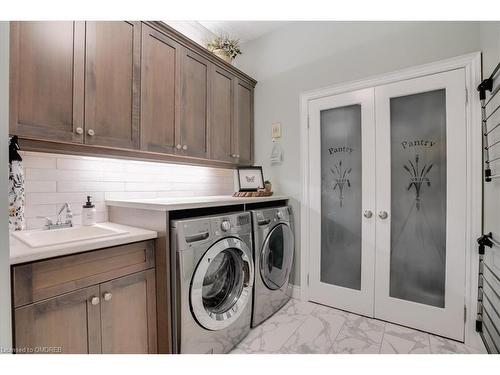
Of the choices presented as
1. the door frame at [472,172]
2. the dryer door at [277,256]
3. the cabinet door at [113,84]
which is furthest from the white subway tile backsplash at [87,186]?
the door frame at [472,172]

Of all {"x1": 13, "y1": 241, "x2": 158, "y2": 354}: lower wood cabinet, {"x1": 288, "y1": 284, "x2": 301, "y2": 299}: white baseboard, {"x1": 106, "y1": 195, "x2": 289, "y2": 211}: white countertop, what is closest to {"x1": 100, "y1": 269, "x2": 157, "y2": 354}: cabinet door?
{"x1": 13, "y1": 241, "x2": 158, "y2": 354}: lower wood cabinet

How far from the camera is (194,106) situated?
188cm

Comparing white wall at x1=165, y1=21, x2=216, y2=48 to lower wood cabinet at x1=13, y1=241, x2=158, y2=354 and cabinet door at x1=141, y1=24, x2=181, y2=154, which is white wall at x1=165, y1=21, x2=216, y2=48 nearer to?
cabinet door at x1=141, y1=24, x2=181, y2=154

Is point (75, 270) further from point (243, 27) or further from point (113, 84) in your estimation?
point (243, 27)

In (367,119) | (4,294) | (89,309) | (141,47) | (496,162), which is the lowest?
(89,309)

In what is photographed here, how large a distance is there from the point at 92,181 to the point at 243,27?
6.83 ft

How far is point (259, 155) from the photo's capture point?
255 centimetres

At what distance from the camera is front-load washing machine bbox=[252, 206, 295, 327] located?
1818 mm

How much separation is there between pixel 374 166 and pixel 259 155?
3.70ft

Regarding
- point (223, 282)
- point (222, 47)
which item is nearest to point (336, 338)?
point (223, 282)

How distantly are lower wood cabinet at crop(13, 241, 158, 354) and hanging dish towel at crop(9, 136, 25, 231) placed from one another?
1.97 ft
